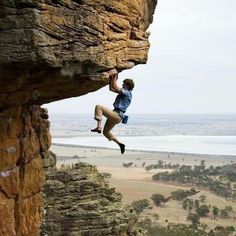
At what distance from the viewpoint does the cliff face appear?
9898 mm

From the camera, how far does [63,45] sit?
411 inches

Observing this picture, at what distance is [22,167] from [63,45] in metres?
4.71

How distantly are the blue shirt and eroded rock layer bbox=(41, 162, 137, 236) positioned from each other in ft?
37.0

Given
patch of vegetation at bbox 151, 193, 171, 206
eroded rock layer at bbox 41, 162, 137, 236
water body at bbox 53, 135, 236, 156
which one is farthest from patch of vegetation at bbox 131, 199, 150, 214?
water body at bbox 53, 135, 236, 156

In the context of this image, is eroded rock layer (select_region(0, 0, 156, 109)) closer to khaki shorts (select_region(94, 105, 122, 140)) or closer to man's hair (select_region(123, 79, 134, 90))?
man's hair (select_region(123, 79, 134, 90))

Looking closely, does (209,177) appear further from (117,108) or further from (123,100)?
(123,100)

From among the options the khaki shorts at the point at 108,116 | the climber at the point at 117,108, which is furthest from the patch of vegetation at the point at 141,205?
the climber at the point at 117,108

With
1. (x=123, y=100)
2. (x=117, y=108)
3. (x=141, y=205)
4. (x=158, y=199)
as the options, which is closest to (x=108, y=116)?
(x=117, y=108)

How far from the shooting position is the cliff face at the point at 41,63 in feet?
32.5

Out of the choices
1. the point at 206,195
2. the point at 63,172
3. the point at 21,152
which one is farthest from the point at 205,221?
the point at 21,152

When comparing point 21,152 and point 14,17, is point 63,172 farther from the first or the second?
point 14,17

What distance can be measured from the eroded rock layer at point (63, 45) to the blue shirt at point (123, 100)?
0.78 m

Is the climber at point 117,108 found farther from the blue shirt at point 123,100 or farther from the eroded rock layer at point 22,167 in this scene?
the eroded rock layer at point 22,167

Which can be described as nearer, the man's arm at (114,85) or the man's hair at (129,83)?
the man's arm at (114,85)
